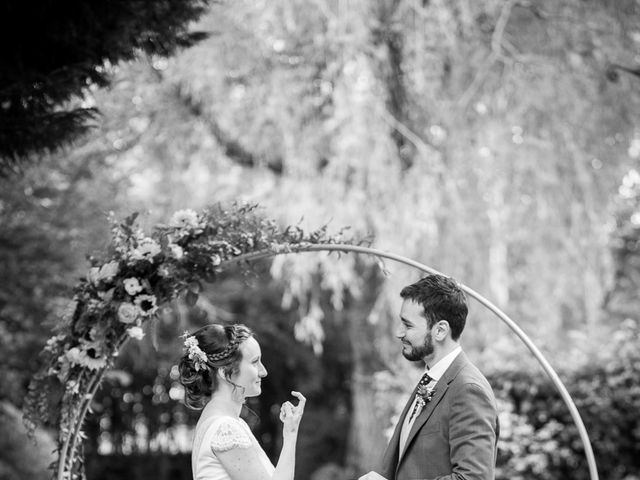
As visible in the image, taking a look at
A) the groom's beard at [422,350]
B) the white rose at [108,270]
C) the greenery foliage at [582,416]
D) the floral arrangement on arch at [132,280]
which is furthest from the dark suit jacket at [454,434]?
the greenery foliage at [582,416]

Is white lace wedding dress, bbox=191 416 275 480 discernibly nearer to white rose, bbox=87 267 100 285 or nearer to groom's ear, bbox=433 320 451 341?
groom's ear, bbox=433 320 451 341

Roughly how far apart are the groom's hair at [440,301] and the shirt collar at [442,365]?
0.06m

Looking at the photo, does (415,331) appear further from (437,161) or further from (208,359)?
(437,161)

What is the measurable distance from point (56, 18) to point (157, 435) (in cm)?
1416

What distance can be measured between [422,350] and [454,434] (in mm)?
346

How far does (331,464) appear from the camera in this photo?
1226 centimetres

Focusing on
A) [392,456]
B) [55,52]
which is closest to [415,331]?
[392,456]

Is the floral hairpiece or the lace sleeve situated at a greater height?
the floral hairpiece

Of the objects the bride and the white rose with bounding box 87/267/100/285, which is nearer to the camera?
the bride

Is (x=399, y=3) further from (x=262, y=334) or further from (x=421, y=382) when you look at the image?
(x=262, y=334)

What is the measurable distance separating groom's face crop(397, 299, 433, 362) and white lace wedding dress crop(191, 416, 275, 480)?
0.72m

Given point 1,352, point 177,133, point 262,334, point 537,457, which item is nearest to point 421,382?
point 537,457

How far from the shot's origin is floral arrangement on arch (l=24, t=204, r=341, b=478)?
4.28 meters

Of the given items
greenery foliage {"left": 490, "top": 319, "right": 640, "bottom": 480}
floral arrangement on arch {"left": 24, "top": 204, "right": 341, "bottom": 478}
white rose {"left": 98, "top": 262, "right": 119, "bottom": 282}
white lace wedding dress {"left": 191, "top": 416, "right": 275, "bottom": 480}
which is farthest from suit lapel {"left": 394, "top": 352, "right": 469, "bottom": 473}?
greenery foliage {"left": 490, "top": 319, "right": 640, "bottom": 480}
